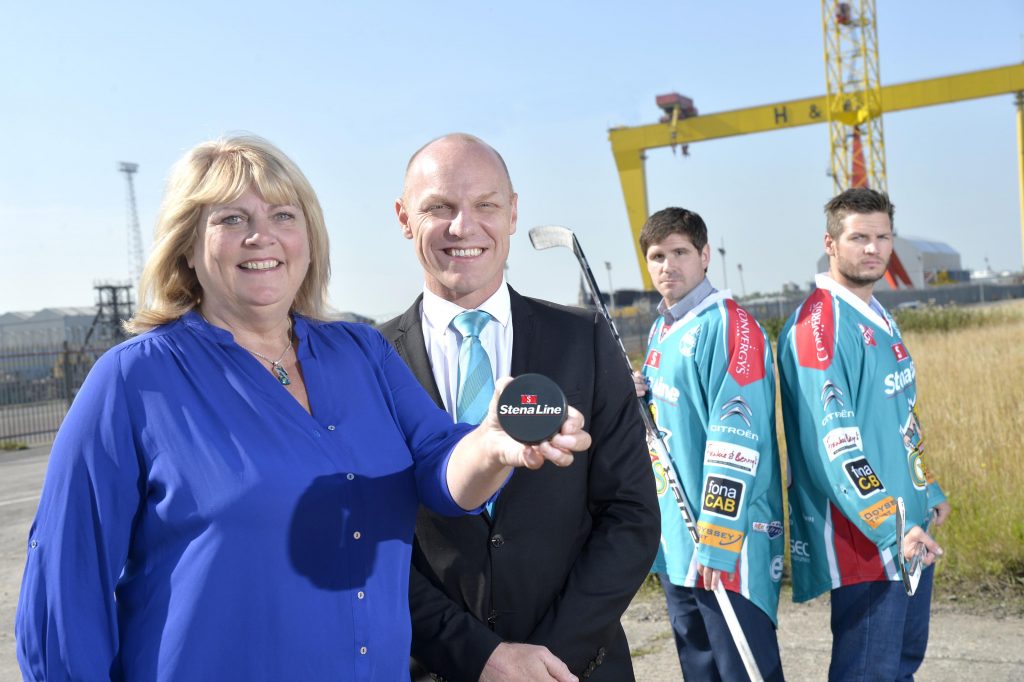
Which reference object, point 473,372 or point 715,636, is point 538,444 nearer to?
point 473,372

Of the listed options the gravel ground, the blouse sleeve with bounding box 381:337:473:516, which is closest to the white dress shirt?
the blouse sleeve with bounding box 381:337:473:516

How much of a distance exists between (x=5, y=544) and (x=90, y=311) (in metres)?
40.5

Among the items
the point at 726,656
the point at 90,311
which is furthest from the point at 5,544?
the point at 90,311

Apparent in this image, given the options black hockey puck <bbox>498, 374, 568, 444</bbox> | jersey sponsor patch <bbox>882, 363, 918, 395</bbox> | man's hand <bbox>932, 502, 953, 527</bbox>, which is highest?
black hockey puck <bbox>498, 374, 568, 444</bbox>

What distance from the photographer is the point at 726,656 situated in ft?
10.4

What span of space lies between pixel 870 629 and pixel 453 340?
1690 mm

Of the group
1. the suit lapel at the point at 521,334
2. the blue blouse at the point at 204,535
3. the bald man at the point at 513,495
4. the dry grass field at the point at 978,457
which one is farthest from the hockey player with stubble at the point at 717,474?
the dry grass field at the point at 978,457

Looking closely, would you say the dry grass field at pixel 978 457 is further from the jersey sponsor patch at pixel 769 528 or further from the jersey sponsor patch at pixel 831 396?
the jersey sponsor patch at pixel 831 396

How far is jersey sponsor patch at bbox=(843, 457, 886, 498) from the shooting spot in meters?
2.97

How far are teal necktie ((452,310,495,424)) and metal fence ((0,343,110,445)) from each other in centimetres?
1755

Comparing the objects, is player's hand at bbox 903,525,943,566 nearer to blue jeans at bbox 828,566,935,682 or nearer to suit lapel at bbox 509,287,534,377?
blue jeans at bbox 828,566,935,682

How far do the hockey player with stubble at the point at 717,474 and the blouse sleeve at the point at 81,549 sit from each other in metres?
1.99

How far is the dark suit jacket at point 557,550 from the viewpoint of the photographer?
2.12 metres

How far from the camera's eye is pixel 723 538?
308 centimetres
